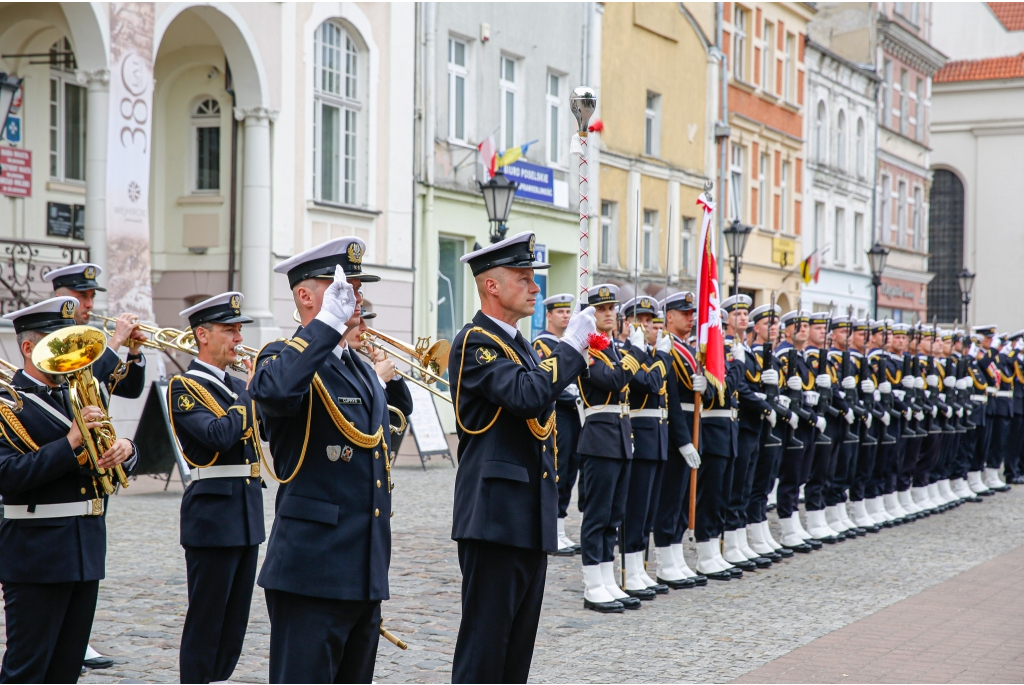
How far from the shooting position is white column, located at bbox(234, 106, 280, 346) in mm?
20047

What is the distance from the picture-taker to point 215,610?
5.99 metres

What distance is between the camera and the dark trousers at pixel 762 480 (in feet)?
38.0

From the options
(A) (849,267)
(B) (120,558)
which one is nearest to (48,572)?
(B) (120,558)

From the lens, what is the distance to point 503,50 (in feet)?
84.9

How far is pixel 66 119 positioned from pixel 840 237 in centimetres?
2853

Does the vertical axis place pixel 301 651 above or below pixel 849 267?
below

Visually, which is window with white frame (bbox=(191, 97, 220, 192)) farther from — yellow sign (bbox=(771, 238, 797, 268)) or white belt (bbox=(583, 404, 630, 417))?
yellow sign (bbox=(771, 238, 797, 268))

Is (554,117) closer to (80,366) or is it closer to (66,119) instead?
(66,119)

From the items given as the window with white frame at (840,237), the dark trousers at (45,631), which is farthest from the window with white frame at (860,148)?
the dark trousers at (45,631)

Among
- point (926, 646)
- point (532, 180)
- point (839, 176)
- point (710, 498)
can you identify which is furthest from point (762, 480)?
point (839, 176)

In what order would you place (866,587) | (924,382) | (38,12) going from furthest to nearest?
(38,12), (924,382), (866,587)

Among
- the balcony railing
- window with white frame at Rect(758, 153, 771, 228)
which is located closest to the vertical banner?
the balcony railing

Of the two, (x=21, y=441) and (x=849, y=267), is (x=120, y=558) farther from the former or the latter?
(x=849, y=267)

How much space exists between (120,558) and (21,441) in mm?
5185
